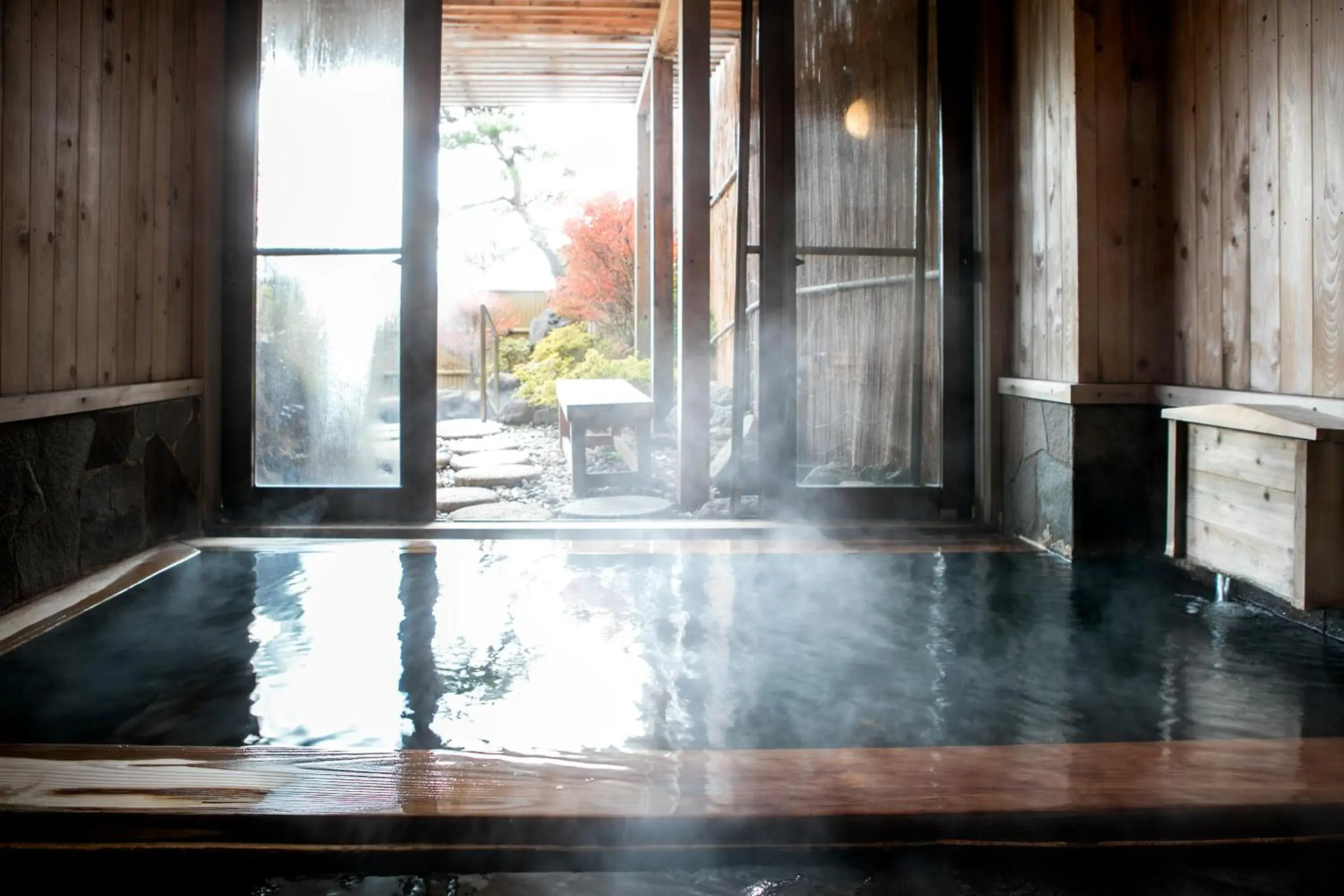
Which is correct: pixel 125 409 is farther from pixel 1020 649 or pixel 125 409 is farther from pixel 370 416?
pixel 1020 649

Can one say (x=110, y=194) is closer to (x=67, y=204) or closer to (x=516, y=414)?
(x=67, y=204)

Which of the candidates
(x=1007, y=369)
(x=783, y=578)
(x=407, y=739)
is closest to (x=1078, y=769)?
(x=407, y=739)

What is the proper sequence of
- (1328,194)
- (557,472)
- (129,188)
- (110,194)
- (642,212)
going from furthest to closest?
(642,212) < (557,472) < (129,188) < (110,194) < (1328,194)

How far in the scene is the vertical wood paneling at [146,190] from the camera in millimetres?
3418

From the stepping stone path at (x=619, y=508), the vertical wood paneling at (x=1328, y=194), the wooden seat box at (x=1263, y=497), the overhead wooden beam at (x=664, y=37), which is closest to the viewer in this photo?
the wooden seat box at (x=1263, y=497)

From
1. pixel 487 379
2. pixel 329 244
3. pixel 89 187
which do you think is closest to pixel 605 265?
pixel 487 379

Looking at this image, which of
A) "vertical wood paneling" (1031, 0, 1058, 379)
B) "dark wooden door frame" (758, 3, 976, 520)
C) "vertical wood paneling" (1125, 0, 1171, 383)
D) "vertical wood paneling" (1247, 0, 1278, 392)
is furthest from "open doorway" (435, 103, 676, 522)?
"vertical wood paneling" (1247, 0, 1278, 392)

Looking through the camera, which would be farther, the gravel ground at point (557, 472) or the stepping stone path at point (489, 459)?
the stepping stone path at point (489, 459)

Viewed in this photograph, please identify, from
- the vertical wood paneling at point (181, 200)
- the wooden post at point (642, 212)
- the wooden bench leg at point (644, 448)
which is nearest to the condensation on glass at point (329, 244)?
the vertical wood paneling at point (181, 200)

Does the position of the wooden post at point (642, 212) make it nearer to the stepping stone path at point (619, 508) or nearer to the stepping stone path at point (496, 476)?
the stepping stone path at point (496, 476)

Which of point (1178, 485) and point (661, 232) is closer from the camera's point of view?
point (1178, 485)

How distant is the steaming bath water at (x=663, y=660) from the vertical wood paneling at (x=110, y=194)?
75cm

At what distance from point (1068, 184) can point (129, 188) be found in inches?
122

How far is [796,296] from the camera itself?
13.5ft
